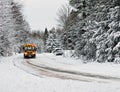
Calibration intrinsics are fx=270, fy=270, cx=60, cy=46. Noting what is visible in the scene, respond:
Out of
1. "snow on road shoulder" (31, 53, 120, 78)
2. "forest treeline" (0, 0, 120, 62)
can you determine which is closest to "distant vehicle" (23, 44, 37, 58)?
"forest treeline" (0, 0, 120, 62)

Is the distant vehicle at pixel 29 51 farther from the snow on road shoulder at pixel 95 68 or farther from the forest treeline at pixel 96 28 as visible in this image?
the snow on road shoulder at pixel 95 68

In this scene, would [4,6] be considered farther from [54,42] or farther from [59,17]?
[54,42]

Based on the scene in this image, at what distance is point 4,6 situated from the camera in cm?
3925

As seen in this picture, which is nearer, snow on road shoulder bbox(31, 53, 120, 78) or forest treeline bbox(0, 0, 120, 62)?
snow on road shoulder bbox(31, 53, 120, 78)

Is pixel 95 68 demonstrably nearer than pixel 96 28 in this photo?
Yes

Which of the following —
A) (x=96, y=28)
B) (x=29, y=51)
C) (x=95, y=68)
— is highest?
(x=96, y=28)

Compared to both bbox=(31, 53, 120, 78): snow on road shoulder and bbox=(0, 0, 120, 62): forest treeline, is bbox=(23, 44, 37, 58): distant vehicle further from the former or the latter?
bbox=(31, 53, 120, 78): snow on road shoulder

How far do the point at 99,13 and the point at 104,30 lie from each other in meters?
1.95

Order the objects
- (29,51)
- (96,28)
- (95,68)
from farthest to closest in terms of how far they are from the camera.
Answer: (29,51) → (96,28) → (95,68)

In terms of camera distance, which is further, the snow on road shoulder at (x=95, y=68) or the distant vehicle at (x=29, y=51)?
the distant vehicle at (x=29, y=51)

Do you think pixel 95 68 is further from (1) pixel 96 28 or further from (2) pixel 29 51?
(2) pixel 29 51

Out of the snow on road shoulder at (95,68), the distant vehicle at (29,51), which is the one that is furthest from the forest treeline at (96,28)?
the distant vehicle at (29,51)

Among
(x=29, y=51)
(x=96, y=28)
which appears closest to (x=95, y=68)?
(x=96, y=28)

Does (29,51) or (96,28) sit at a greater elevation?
(96,28)
